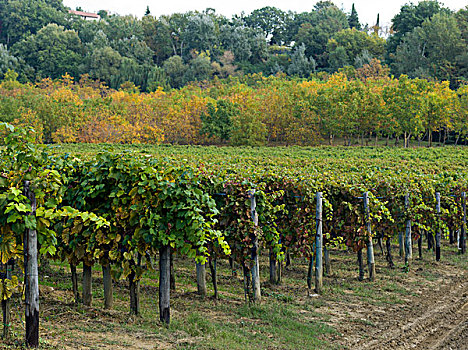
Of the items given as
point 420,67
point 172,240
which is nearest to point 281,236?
point 172,240

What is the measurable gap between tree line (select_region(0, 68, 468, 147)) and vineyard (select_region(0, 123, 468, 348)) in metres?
49.1

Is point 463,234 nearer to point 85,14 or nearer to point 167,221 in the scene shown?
point 167,221

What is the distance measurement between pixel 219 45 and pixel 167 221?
126 m

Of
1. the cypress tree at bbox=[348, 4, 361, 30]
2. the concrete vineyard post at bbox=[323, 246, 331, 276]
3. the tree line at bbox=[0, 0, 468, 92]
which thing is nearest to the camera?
the concrete vineyard post at bbox=[323, 246, 331, 276]

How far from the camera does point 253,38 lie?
419 feet

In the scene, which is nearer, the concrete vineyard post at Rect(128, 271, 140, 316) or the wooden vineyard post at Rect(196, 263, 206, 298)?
the concrete vineyard post at Rect(128, 271, 140, 316)

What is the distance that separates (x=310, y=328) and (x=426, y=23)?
10172cm

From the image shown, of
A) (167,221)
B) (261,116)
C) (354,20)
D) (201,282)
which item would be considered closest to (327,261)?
(201,282)

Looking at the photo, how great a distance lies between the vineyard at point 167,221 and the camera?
5.82m

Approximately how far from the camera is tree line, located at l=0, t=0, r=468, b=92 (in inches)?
3698

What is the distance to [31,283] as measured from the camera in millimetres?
5855

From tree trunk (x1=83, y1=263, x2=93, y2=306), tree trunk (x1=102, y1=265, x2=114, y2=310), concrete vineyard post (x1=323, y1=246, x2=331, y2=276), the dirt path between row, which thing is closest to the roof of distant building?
concrete vineyard post (x1=323, y1=246, x2=331, y2=276)

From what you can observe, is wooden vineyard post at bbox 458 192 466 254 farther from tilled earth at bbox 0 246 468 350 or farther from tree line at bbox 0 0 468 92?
tree line at bbox 0 0 468 92

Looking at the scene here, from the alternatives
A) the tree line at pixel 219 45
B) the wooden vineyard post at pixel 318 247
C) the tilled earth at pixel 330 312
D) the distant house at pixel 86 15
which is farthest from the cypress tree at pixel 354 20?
the wooden vineyard post at pixel 318 247
